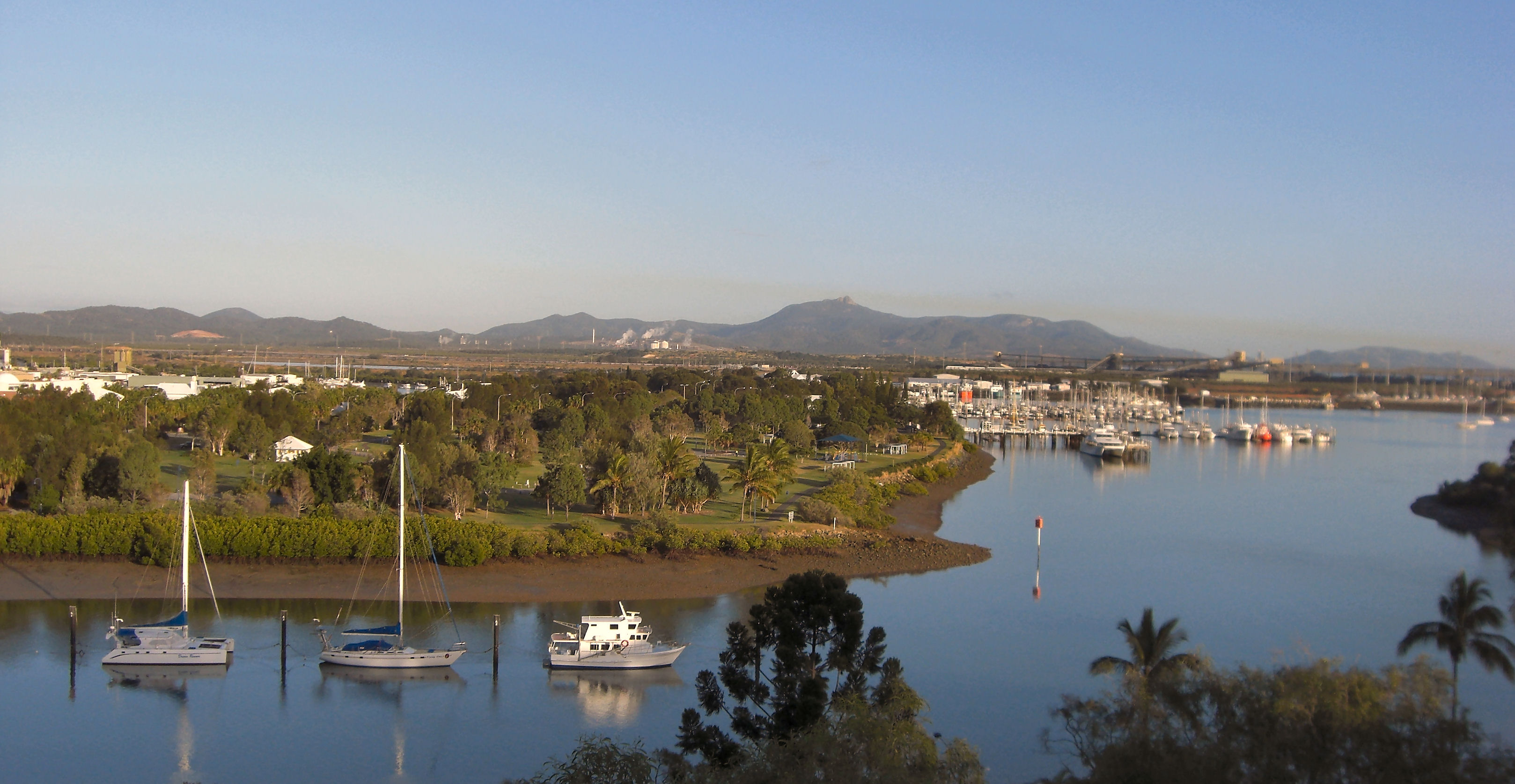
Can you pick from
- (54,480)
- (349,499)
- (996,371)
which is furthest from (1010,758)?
(996,371)

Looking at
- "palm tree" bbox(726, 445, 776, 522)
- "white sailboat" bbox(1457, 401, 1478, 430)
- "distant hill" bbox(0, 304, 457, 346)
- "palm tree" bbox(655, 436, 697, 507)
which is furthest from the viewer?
"distant hill" bbox(0, 304, 457, 346)

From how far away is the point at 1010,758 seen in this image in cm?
1233

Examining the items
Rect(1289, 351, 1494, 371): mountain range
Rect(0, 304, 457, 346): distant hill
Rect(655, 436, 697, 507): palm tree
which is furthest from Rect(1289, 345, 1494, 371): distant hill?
Rect(0, 304, 457, 346): distant hill

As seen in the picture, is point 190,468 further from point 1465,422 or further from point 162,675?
point 1465,422

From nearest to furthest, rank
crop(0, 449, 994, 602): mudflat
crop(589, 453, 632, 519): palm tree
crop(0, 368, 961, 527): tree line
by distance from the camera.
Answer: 1. crop(0, 449, 994, 602): mudflat
2. crop(0, 368, 961, 527): tree line
3. crop(589, 453, 632, 519): palm tree

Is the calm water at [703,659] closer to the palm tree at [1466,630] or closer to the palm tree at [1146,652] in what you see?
the palm tree at [1146,652]

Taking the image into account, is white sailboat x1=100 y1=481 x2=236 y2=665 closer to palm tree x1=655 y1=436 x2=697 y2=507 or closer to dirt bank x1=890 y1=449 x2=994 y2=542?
palm tree x1=655 y1=436 x2=697 y2=507

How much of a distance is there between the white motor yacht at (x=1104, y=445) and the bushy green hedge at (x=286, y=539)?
32.4 meters

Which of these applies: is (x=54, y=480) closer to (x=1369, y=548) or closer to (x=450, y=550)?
(x=450, y=550)

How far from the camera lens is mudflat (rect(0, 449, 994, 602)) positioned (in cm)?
1836

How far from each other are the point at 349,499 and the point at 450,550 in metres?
3.80

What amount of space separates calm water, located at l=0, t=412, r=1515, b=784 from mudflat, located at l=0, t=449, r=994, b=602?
1.68 ft

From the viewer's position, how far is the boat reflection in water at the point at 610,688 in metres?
13.6

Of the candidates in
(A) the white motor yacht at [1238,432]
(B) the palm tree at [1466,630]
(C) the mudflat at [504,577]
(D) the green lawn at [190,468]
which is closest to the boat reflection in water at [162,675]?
(C) the mudflat at [504,577]
